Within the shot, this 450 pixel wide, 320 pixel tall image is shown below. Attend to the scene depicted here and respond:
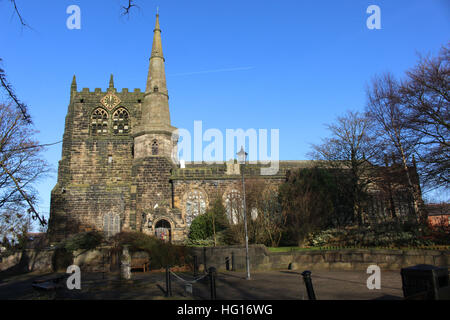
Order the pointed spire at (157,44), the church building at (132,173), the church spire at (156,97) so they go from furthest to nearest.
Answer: the pointed spire at (157,44) < the church spire at (156,97) < the church building at (132,173)

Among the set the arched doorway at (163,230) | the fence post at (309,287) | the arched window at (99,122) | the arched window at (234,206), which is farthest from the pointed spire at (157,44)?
the fence post at (309,287)

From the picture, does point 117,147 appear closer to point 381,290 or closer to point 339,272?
point 339,272

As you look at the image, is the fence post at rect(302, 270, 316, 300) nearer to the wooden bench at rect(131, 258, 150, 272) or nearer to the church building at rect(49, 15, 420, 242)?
the wooden bench at rect(131, 258, 150, 272)

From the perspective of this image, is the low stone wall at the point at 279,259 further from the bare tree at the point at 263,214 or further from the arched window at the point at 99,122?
the arched window at the point at 99,122

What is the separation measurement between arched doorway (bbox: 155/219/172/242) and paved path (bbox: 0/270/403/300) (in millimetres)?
8686

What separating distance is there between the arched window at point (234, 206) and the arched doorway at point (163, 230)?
15.2 feet

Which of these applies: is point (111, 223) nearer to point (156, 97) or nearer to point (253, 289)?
point (156, 97)

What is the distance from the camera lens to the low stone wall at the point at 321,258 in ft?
47.4

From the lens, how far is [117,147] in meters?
31.1

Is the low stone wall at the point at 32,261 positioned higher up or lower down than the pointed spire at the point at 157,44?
lower down

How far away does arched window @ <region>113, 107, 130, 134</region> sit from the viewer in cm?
3198

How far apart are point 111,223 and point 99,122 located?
34.3 ft

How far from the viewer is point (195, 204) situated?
25703mm

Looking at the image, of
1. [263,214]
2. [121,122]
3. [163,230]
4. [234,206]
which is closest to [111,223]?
[163,230]
